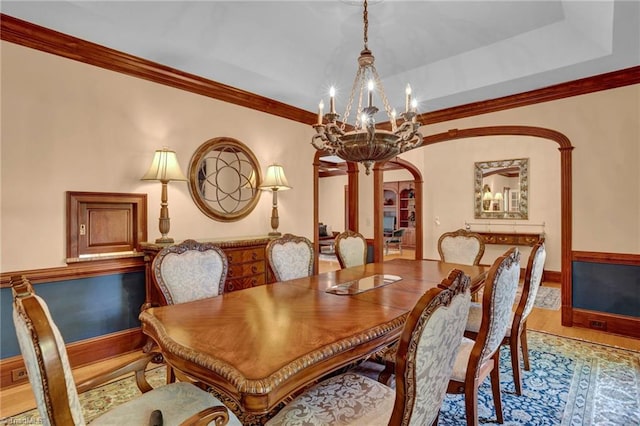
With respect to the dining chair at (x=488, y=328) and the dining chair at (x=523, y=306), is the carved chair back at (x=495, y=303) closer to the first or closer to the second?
the dining chair at (x=488, y=328)

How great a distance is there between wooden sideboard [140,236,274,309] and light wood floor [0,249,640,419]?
652 millimetres

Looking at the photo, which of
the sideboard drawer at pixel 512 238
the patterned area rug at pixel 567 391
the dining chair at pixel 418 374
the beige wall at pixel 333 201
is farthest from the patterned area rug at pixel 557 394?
the beige wall at pixel 333 201

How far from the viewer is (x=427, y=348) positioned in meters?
1.02

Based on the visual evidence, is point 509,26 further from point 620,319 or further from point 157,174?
point 157,174

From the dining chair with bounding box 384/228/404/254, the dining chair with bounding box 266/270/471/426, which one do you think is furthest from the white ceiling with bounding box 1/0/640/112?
the dining chair with bounding box 384/228/404/254

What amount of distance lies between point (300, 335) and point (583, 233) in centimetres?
371

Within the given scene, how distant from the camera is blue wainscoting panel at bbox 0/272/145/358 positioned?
2.48 m

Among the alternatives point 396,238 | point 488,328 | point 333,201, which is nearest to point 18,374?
point 488,328

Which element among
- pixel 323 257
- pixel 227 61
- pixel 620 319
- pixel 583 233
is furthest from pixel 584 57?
pixel 323 257

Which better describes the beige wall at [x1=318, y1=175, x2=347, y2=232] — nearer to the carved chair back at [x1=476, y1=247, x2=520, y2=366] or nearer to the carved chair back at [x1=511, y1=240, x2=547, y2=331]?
the carved chair back at [x1=511, y1=240, x2=547, y2=331]

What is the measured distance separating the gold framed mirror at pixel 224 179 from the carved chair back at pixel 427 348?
3032mm

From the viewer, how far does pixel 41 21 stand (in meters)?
2.51

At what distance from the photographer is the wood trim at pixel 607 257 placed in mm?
3373

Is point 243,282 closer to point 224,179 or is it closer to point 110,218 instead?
point 224,179
